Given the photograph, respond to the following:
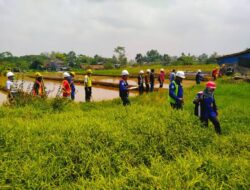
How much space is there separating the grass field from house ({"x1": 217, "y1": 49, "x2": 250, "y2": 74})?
22.3 meters

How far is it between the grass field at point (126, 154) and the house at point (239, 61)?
879 inches

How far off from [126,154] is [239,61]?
1057 inches

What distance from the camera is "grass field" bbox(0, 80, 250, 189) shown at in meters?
3.93

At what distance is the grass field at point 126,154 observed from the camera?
3.93 metres

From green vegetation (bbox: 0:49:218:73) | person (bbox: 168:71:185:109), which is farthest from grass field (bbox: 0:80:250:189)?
green vegetation (bbox: 0:49:218:73)

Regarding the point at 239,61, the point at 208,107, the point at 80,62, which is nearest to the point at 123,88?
the point at 208,107

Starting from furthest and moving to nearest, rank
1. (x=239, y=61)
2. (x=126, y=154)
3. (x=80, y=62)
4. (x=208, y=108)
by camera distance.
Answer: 1. (x=80, y=62)
2. (x=239, y=61)
3. (x=208, y=108)
4. (x=126, y=154)

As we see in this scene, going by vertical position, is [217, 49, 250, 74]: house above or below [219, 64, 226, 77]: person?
above

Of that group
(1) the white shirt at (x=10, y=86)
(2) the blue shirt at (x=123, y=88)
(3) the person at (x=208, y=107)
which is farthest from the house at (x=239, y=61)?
(1) the white shirt at (x=10, y=86)

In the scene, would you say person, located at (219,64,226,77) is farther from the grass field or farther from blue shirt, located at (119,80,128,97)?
the grass field

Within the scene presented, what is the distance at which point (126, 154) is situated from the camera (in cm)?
511

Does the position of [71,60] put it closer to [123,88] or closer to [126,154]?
[123,88]

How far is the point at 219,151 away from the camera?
19.1ft

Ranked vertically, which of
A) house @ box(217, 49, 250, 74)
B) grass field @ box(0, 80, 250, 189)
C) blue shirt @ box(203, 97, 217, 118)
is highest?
house @ box(217, 49, 250, 74)
